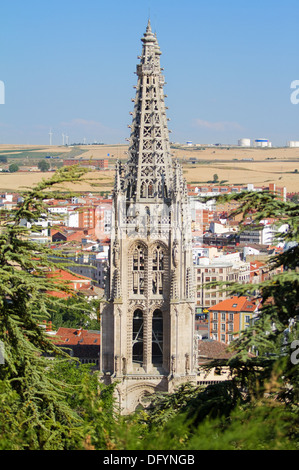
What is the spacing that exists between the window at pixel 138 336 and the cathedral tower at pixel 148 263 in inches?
1.9

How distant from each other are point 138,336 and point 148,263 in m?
2.81

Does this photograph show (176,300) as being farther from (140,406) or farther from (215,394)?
(215,394)

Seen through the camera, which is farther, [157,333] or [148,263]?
[157,333]

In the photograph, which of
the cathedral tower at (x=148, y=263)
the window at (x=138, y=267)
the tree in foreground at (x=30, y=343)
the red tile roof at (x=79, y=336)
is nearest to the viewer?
the tree in foreground at (x=30, y=343)

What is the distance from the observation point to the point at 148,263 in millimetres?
33656

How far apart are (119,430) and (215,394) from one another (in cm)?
342

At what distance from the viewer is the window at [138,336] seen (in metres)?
34.5

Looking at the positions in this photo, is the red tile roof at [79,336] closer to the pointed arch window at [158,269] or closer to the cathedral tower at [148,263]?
the cathedral tower at [148,263]

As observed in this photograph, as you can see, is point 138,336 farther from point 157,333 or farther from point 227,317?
point 227,317

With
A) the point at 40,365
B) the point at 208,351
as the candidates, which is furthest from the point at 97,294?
the point at 40,365

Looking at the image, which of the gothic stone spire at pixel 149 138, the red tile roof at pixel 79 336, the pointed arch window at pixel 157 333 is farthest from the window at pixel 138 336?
the red tile roof at pixel 79 336

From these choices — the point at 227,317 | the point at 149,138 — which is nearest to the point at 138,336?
the point at 149,138

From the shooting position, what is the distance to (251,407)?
1255 cm
